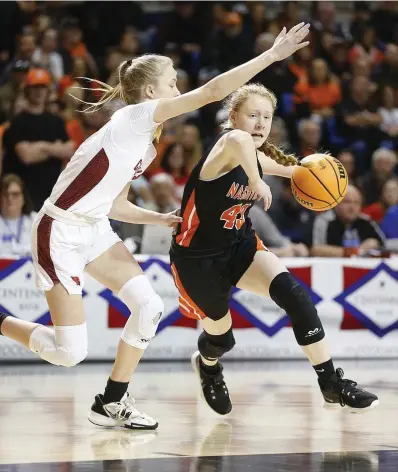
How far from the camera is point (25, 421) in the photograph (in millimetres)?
6031

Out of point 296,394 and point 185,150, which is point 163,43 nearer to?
point 185,150

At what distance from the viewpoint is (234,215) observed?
19.1ft

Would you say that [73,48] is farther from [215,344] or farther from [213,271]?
[213,271]

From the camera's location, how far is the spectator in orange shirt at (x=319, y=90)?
1307 centimetres

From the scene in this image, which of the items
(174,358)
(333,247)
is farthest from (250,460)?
(333,247)

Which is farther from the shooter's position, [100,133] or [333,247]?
[333,247]

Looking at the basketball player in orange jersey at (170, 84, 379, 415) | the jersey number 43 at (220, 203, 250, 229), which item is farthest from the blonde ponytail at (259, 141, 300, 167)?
the jersey number 43 at (220, 203, 250, 229)

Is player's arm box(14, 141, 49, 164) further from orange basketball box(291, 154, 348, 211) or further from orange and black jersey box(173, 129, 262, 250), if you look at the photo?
orange basketball box(291, 154, 348, 211)

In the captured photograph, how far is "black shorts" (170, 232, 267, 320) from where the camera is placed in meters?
5.88

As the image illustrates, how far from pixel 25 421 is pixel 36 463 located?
1.38m

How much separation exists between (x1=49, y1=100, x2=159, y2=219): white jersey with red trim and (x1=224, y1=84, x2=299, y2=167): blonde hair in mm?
656

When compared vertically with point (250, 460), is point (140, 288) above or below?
above

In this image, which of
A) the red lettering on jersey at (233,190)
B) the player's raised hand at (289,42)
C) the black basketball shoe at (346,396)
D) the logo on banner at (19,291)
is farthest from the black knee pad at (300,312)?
the logo on banner at (19,291)

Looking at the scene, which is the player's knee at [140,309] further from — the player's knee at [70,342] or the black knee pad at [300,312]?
the black knee pad at [300,312]
